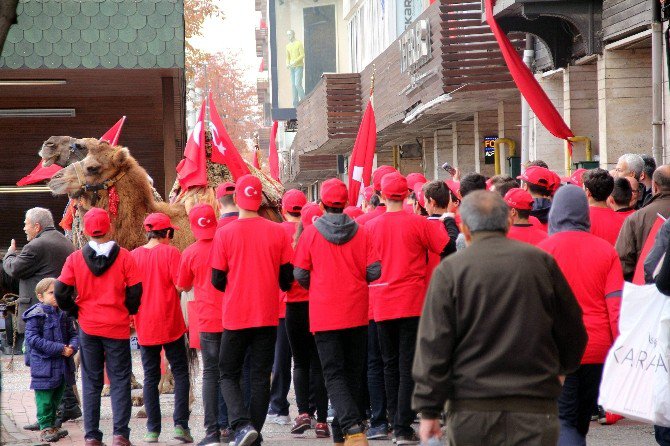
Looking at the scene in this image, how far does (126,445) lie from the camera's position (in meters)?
9.55

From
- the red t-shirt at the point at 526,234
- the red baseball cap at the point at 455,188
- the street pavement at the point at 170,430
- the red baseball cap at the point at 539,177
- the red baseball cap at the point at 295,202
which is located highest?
the red baseball cap at the point at 539,177

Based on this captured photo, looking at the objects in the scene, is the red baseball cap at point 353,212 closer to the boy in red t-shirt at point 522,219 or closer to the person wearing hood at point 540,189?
the person wearing hood at point 540,189

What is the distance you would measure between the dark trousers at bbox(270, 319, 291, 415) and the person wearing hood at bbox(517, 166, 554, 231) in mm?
2506

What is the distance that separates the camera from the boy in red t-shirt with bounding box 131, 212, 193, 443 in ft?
33.1

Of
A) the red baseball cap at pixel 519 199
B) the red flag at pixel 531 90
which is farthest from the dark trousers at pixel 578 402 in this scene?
the red flag at pixel 531 90

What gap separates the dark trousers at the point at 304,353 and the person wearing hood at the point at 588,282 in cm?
320

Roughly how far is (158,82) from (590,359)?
10.9m

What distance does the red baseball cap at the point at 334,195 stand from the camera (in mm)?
9211

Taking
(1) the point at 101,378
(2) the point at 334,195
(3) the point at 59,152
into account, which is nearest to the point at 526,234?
(2) the point at 334,195

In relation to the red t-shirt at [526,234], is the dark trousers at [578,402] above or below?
below

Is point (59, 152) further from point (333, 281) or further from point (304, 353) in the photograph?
point (333, 281)

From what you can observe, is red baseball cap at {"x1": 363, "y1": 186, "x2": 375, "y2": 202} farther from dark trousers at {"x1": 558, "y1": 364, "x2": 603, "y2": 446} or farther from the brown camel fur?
dark trousers at {"x1": 558, "y1": 364, "x2": 603, "y2": 446}

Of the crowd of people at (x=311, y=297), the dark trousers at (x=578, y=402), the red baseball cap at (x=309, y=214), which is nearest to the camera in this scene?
the dark trousers at (x=578, y=402)

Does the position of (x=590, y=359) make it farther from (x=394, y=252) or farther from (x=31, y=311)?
(x=31, y=311)
